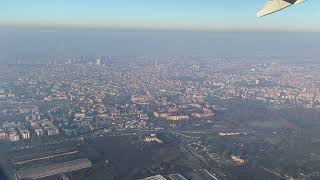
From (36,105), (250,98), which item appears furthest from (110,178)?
(250,98)

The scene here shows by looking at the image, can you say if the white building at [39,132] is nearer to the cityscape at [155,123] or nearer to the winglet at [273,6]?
the cityscape at [155,123]

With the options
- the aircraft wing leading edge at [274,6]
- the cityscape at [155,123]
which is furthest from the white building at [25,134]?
the aircraft wing leading edge at [274,6]

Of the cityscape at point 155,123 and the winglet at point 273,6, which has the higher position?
the winglet at point 273,6

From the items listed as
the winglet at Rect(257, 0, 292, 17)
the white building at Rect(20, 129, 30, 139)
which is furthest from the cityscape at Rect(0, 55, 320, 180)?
the winglet at Rect(257, 0, 292, 17)

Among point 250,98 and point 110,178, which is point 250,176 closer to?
point 110,178

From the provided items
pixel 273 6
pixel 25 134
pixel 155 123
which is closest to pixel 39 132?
pixel 25 134

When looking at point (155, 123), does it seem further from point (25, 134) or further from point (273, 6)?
point (273, 6)

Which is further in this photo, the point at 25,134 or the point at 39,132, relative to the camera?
the point at 39,132
